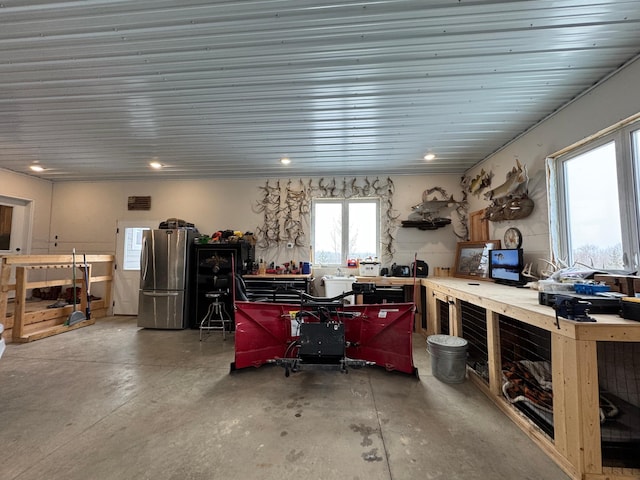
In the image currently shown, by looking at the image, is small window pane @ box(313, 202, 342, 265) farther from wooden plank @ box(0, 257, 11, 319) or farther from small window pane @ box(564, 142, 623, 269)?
wooden plank @ box(0, 257, 11, 319)

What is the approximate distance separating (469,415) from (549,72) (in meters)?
3.03

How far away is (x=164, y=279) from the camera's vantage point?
15.0 ft

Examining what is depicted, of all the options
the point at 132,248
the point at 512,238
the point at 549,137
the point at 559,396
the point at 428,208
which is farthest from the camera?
the point at 132,248

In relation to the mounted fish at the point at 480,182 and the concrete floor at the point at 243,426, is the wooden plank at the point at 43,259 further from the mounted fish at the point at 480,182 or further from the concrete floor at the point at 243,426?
the mounted fish at the point at 480,182

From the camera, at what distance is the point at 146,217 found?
5.50 metres

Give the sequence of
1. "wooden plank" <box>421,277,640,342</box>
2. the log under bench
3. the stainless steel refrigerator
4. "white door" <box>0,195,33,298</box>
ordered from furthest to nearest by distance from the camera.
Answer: "white door" <box>0,195,33,298</box>, the stainless steel refrigerator, the log under bench, "wooden plank" <box>421,277,640,342</box>

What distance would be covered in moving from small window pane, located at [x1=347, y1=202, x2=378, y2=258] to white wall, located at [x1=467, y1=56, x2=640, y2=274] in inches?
77.4

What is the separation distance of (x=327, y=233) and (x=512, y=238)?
306 cm

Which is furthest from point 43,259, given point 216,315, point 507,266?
point 507,266

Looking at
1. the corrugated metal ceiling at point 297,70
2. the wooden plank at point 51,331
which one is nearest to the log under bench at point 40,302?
the wooden plank at point 51,331

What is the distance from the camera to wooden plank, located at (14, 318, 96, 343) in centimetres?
368

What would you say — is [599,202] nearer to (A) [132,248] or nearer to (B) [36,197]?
(A) [132,248]

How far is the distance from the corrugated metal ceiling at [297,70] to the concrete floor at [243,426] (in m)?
2.91

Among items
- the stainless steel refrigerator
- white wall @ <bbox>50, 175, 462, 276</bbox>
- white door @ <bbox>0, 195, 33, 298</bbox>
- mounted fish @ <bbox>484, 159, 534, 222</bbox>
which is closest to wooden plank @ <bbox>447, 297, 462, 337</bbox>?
mounted fish @ <bbox>484, 159, 534, 222</bbox>
